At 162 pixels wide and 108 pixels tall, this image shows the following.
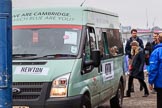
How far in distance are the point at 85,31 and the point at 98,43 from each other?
954 mm

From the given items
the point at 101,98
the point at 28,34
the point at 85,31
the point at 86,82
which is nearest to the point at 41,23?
the point at 28,34

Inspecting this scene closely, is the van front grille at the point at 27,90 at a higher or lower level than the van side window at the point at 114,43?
lower

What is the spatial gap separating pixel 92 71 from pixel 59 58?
0.87 m

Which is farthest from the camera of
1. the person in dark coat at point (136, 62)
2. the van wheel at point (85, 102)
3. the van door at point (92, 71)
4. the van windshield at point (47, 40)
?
the person in dark coat at point (136, 62)

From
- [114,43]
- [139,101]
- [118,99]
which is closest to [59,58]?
[114,43]

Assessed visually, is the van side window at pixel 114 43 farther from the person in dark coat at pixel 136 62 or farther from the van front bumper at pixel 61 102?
the van front bumper at pixel 61 102

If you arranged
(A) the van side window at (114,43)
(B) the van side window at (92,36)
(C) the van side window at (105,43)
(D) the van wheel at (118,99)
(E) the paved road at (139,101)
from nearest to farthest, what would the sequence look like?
(B) the van side window at (92,36) → (C) the van side window at (105,43) → (A) the van side window at (114,43) → (D) the van wheel at (118,99) → (E) the paved road at (139,101)

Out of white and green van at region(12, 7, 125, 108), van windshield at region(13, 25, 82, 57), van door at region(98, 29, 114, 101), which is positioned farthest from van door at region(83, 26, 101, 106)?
van door at region(98, 29, 114, 101)

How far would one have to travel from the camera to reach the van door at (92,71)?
795cm

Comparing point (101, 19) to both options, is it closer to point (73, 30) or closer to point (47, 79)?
point (73, 30)

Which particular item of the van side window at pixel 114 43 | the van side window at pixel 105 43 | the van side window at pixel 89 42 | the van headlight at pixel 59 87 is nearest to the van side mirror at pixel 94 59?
the van side window at pixel 89 42

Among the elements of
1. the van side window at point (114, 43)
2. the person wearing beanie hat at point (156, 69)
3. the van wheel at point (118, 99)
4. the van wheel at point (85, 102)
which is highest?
the van side window at point (114, 43)

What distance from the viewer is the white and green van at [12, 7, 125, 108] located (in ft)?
23.2

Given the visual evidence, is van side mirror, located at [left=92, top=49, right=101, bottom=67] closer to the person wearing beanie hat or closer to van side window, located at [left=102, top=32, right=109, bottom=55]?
the person wearing beanie hat
